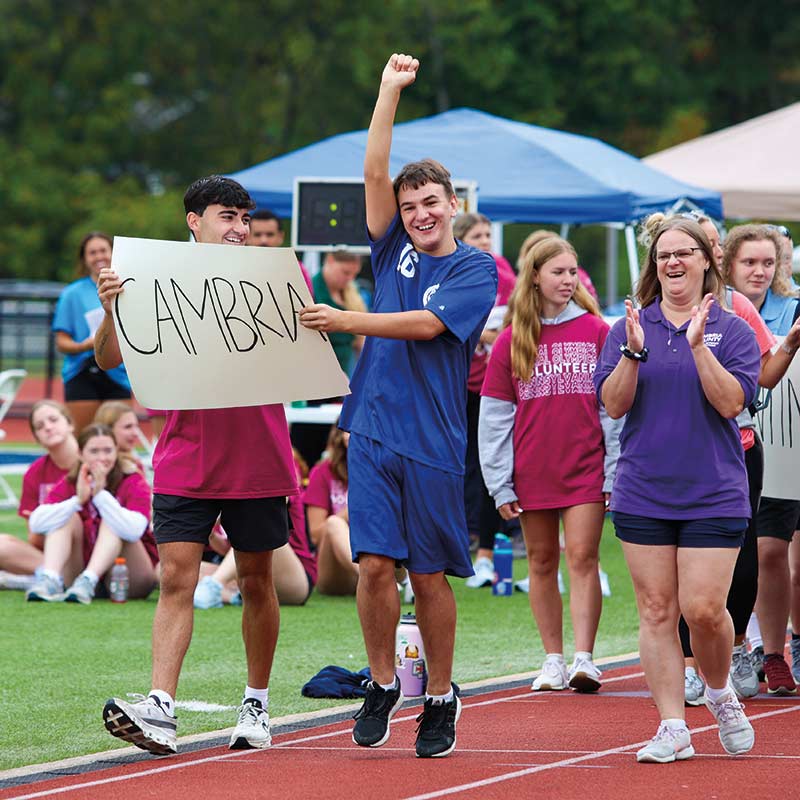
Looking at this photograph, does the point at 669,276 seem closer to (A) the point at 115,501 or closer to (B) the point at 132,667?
(B) the point at 132,667

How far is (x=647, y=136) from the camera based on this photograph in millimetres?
44344

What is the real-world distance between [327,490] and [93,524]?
4.83 feet

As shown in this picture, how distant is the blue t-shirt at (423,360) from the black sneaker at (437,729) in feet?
2.72

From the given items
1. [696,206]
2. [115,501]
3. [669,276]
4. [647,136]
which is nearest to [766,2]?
[647,136]

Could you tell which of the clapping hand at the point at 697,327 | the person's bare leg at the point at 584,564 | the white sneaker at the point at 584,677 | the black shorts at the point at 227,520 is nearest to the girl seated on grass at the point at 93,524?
the person's bare leg at the point at 584,564

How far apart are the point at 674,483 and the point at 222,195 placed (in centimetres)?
191

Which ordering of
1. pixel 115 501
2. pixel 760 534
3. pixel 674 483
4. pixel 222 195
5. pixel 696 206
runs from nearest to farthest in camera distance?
pixel 674 483, pixel 222 195, pixel 760 534, pixel 115 501, pixel 696 206

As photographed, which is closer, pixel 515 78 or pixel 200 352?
pixel 200 352

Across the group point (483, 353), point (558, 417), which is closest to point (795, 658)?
point (558, 417)

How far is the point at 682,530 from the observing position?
6.10 meters

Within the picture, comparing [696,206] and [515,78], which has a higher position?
[515,78]

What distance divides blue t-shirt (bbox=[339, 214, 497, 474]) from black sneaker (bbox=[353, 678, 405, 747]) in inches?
32.4

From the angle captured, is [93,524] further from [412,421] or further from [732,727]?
[732,727]

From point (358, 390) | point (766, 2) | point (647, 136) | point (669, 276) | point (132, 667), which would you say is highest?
point (766, 2)
